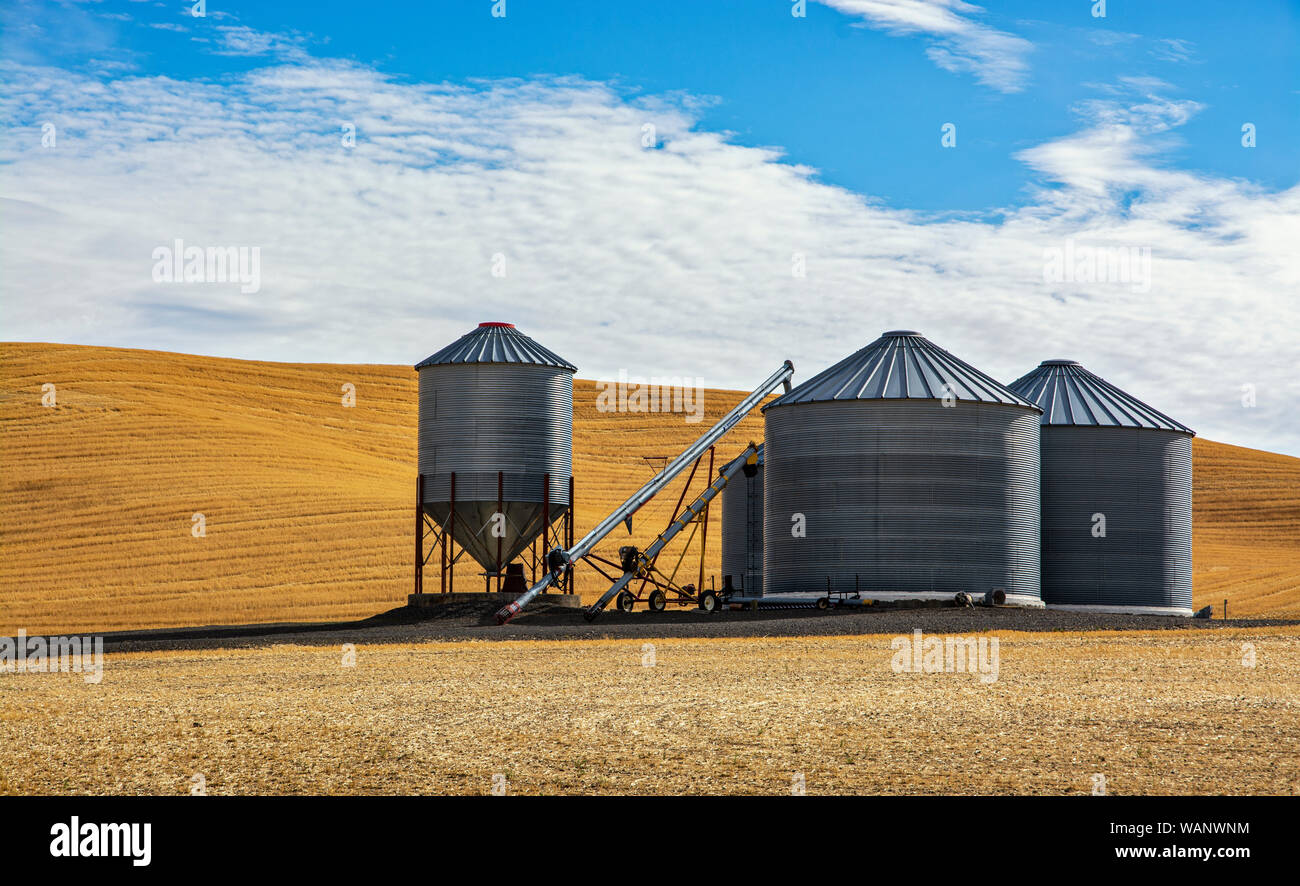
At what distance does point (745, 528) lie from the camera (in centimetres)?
5359

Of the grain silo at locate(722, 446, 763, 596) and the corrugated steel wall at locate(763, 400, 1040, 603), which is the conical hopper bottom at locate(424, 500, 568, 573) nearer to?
the grain silo at locate(722, 446, 763, 596)

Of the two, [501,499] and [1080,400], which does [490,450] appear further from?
[1080,400]

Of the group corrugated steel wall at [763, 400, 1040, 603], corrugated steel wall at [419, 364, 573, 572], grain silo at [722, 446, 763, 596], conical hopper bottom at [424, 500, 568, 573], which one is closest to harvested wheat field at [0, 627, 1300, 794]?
corrugated steel wall at [763, 400, 1040, 603]

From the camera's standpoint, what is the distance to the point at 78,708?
69.3 feet

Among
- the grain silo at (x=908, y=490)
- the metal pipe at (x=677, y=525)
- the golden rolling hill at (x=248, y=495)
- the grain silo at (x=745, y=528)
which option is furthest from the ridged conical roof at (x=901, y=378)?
the golden rolling hill at (x=248, y=495)

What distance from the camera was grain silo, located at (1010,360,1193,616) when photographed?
A: 158 ft

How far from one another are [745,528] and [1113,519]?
12900mm

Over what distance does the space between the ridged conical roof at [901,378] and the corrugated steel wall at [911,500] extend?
41 cm

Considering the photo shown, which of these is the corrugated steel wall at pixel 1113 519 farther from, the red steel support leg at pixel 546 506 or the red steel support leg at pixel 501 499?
the red steel support leg at pixel 501 499

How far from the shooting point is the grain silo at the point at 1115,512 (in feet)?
158

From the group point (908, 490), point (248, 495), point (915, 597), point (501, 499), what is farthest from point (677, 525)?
point (248, 495)

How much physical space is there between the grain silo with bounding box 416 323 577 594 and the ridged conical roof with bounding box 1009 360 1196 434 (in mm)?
16803

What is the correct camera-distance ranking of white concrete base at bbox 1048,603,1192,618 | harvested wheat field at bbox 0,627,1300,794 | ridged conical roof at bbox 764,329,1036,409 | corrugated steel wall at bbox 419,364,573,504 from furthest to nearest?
1. corrugated steel wall at bbox 419,364,573,504
2. white concrete base at bbox 1048,603,1192,618
3. ridged conical roof at bbox 764,329,1036,409
4. harvested wheat field at bbox 0,627,1300,794
